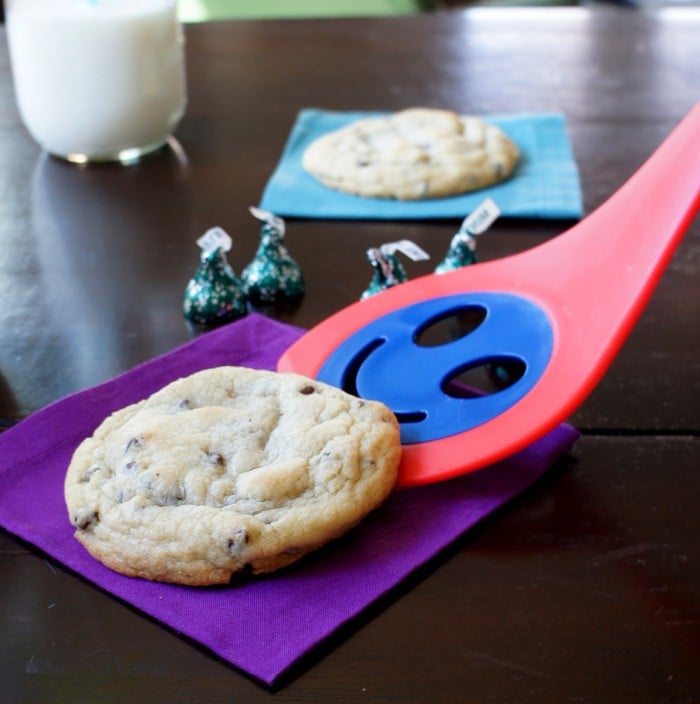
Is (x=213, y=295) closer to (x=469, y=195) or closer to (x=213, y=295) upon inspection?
(x=213, y=295)

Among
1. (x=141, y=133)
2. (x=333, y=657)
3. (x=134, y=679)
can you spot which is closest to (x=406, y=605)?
(x=333, y=657)

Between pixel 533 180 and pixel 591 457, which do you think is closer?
pixel 591 457

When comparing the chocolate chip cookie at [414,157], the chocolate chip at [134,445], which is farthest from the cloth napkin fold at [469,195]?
the chocolate chip at [134,445]

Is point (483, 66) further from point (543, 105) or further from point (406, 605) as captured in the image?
point (406, 605)

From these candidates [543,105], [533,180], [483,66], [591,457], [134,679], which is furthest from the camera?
[483,66]

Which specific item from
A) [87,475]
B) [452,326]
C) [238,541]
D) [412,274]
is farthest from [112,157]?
[238,541]

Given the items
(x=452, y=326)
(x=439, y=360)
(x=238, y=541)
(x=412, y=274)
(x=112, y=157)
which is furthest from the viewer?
(x=112, y=157)

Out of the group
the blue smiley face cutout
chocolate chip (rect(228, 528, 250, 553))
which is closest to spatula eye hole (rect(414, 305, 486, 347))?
the blue smiley face cutout
